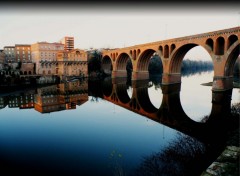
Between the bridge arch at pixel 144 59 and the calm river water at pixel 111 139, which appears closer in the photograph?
the calm river water at pixel 111 139

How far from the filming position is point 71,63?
65312mm

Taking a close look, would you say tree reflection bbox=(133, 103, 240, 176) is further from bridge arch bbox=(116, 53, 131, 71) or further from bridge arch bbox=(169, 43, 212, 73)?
bridge arch bbox=(116, 53, 131, 71)

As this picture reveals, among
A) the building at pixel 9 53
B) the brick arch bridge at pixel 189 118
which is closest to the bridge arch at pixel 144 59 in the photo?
the brick arch bridge at pixel 189 118

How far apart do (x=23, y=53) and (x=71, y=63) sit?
2505 centimetres

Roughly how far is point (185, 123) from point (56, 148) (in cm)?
1097

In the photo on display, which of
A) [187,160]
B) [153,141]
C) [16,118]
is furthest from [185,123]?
[16,118]

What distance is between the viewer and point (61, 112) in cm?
2411

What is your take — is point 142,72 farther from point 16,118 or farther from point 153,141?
point 153,141

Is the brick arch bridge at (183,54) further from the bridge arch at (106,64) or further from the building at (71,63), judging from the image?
the building at (71,63)

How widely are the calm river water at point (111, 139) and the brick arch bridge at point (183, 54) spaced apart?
8269 mm

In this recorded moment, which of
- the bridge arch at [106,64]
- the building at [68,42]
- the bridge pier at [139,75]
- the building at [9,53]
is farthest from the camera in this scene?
the building at [68,42]

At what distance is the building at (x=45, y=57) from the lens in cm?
6662

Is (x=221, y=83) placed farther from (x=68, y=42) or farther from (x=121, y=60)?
(x=68, y=42)

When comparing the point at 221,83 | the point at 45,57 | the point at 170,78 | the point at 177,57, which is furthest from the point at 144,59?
the point at 45,57
